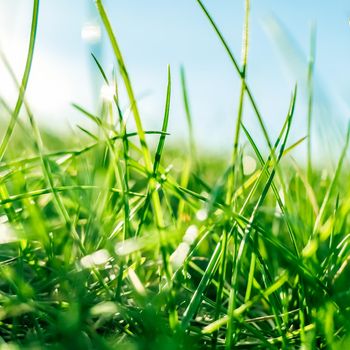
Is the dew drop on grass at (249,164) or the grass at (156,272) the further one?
the dew drop on grass at (249,164)

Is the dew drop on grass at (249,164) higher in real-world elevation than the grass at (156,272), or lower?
lower

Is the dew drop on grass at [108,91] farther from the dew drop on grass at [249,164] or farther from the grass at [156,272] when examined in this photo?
the dew drop on grass at [249,164]

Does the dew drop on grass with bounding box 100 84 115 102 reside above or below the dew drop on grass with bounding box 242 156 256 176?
above

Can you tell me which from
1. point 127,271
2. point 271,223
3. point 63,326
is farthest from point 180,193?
point 271,223

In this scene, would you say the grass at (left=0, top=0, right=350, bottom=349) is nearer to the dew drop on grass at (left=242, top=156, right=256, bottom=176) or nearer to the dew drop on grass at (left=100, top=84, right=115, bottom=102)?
the dew drop on grass at (left=100, top=84, right=115, bottom=102)

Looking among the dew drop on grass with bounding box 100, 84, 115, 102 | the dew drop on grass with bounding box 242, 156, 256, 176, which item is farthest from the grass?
the dew drop on grass with bounding box 242, 156, 256, 176

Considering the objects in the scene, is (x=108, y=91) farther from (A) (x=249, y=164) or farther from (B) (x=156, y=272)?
(A) (x=249, y=164)

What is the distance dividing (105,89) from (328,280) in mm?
285

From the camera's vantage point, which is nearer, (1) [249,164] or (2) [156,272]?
(2) [156,272]

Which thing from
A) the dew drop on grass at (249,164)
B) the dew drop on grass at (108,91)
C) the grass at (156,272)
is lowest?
the dew drop on grass at (249,164)

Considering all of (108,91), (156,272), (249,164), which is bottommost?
(249,164)

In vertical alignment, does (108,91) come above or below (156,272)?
above

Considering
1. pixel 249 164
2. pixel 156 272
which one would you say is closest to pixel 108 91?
pixel 156 272

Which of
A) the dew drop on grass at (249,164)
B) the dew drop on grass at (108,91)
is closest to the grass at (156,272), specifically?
the dew drop on grass at (108,91)
